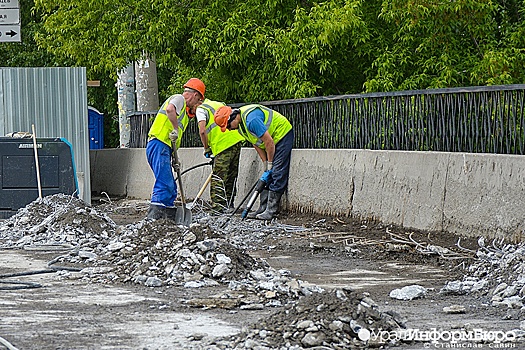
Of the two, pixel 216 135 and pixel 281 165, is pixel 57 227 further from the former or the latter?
pixel 216 135

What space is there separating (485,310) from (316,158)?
22.9ft

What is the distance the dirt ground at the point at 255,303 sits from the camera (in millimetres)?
6352

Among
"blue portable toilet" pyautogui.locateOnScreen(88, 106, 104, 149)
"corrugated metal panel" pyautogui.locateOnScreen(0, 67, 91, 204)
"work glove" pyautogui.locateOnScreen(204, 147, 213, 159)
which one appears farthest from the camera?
"blue portable toilet" pyautogui.locateOnScreen(88, 106, 104, 149)

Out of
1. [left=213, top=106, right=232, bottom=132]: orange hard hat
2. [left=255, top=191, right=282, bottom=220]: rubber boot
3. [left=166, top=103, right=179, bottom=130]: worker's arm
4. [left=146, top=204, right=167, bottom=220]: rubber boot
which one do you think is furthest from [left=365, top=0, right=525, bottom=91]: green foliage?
[left=146, top=204, right=167, bottom=220]: rubber boot

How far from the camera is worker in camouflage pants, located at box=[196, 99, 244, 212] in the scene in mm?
15523

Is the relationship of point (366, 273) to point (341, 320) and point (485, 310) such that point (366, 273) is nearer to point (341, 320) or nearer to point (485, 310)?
point (485, 310)

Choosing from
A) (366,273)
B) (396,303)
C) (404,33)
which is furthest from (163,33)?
(396,303)

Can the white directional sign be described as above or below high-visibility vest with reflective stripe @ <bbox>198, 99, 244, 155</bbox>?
above

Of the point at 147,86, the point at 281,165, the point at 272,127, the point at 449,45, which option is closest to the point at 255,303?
the point at 281,165

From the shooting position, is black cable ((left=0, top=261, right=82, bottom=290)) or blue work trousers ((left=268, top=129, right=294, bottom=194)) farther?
blue work trousers ((left=268, top=129, right=294, bottom=194))

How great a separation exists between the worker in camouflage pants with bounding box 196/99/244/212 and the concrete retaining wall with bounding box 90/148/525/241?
36 cm

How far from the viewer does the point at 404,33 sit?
17.1m

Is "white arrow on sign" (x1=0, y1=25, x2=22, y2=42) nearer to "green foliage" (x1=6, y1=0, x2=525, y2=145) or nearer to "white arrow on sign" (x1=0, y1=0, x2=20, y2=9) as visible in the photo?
"white arrow on sign" (x1=0, y1=0, x2=20, y2=9)

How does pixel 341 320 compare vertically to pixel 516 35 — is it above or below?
below
